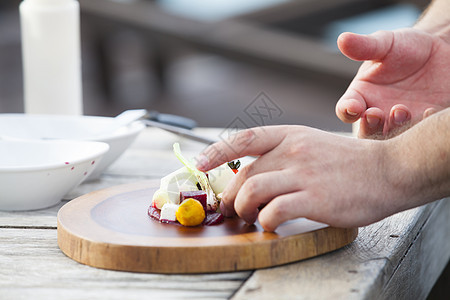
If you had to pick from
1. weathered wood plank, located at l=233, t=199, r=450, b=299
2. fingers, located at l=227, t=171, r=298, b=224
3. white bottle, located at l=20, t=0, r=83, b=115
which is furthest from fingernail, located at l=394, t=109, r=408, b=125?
white bottle, located at l=20, t=0, r=83, b=115

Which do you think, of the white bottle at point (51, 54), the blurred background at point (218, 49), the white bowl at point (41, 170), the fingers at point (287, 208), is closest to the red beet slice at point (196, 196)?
the fingers at point (287, 208)

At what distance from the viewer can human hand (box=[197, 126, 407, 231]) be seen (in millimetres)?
892

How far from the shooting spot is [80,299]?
79 cm

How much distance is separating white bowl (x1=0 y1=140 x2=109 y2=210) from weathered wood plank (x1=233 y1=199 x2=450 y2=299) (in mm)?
460

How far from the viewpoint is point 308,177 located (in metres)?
0.90

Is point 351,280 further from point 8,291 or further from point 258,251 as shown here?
point 8,291

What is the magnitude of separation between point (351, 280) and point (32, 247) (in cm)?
49

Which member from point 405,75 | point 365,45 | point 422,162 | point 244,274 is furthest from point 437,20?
point 244,274

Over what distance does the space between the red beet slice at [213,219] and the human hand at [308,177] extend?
47 mm

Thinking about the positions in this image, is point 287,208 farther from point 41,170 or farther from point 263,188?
point 41,170

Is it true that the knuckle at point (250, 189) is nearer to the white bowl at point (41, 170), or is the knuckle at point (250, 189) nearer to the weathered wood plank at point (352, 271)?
the weathered wood plank at point (352, 271)

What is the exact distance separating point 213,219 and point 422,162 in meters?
0.32

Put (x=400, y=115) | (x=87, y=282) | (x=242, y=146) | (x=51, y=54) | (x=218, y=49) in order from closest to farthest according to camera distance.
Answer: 1. (x=87, y=282)
2. (x=242, y=146)
3. (x=400, y=115)
4. (x=51, y=54)
5. (x=218, y=49)

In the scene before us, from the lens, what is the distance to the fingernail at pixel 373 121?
131 centimetres
